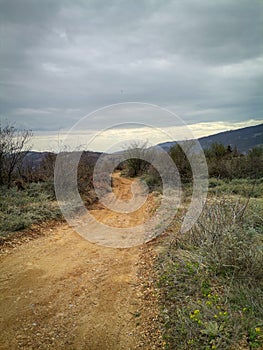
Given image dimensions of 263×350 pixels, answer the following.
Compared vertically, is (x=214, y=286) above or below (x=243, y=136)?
below

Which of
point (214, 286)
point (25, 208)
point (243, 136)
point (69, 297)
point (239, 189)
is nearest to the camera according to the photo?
point (214, 286)

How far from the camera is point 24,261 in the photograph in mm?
4738

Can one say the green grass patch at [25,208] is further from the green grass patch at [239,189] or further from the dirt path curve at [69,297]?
the green grass patch at [239,189]

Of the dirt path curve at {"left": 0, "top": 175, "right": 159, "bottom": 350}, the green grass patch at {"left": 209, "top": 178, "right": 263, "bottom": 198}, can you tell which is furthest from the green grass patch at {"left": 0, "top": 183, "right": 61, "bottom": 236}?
the green grass patch at {"left": 209, "top": 178, "right": 263, "bottom": 198}

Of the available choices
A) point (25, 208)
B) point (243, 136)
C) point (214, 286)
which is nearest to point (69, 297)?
point (214, 286)

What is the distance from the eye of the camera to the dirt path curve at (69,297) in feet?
9.37

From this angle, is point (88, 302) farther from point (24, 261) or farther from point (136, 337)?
point (24, 261)

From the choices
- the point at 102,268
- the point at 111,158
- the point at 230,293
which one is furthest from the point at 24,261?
the point at 111,158

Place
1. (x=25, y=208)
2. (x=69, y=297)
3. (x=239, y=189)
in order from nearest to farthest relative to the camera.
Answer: (x=69, y=297) < (x=25, y=208) < (x=239, y=189)

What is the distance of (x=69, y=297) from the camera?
3.60m

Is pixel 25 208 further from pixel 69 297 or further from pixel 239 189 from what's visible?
pixel 239 189

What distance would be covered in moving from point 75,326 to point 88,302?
1.52ft

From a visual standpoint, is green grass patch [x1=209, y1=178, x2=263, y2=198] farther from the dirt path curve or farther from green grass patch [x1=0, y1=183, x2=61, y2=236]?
green grass patch [x1=0, y1=183, x2=61, y2=236]

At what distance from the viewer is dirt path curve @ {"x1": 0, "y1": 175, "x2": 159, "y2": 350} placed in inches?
112
